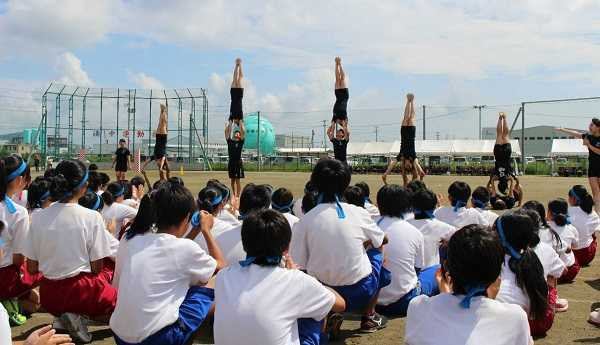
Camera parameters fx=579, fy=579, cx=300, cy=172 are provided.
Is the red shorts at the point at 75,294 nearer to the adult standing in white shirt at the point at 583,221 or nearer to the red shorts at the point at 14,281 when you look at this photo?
the red shorts at the point at 14,281

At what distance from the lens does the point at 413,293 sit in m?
5.39

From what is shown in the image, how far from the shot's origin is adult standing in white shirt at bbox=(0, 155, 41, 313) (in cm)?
504

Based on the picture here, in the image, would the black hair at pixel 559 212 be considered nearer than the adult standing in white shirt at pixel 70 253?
No

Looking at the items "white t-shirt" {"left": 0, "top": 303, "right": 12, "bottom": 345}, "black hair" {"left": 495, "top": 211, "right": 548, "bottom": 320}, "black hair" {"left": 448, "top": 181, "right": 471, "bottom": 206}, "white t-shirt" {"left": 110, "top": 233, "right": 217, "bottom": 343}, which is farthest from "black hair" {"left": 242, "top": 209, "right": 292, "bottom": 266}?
"black hair" {"left": 448, "top": 181, "right": 471, "bottom": 206}

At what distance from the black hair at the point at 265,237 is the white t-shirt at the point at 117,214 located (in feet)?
13.0

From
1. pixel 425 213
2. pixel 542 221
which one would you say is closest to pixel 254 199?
pixel 425 213

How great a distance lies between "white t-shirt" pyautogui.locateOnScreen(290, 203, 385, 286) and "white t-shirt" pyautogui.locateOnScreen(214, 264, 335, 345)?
129 centimetres

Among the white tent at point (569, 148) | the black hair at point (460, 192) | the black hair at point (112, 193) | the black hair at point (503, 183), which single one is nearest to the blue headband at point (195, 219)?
the black hair at point (112, 193)

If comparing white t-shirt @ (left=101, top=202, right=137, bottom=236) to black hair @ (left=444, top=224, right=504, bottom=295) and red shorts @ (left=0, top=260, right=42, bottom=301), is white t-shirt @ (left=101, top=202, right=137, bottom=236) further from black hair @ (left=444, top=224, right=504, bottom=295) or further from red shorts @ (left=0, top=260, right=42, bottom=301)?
black hair @ (left=444, top=224, right=504, bottom=295)

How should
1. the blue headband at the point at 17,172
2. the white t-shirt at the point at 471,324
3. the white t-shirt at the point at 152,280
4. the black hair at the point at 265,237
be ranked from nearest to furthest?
the white t-shirt at the point at 471,324 < the black hair at the point at 265,237 < the white t-shirt at the point at 152,280 < the blue headband at the point at 17,172

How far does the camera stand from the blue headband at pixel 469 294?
8.78 ft

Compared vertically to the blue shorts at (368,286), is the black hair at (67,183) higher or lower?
higher

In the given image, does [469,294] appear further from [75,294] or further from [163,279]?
[75,294]

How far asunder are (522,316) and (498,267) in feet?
0.83
